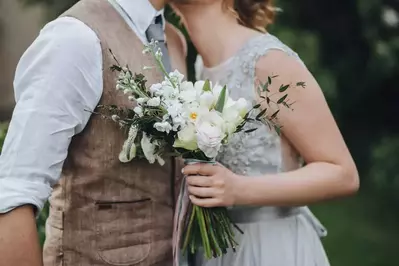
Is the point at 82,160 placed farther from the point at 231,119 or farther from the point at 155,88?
the point at 231,119

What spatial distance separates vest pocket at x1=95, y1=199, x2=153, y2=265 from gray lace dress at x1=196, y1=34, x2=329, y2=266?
29 centimetres

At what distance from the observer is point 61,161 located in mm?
2033

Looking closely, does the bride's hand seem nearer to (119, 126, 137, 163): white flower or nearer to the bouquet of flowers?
the bouquet of flowers

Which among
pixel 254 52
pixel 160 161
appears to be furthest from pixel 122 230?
pixel 254 52

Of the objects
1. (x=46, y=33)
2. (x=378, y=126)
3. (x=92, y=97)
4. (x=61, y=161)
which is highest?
(x=46, y=33)

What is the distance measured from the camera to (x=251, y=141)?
8.02ft

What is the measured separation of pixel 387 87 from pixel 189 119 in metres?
5.61

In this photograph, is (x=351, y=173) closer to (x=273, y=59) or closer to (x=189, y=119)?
(x=273, y=59)

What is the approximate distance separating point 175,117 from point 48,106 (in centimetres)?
32

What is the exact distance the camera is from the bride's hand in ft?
7.14

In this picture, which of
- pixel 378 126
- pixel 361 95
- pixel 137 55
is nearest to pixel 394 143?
A: pixel 361 95

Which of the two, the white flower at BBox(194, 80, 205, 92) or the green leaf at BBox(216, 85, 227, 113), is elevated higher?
the white flower at BBox(194, 80, 205, 92)

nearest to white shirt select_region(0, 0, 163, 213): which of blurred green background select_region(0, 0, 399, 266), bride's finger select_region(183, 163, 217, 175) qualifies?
bride's finger select_region(183, 163, 217, 175)

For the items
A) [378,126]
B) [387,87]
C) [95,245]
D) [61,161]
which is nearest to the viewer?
[61,161]
